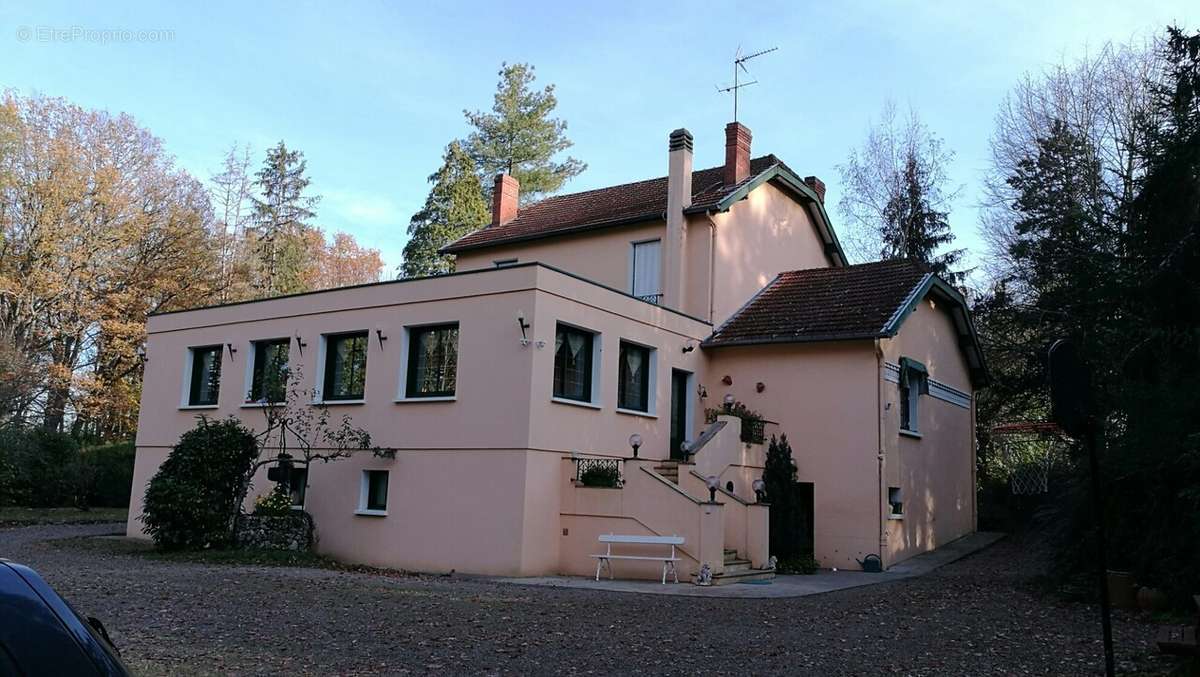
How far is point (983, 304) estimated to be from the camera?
2816 centimetres

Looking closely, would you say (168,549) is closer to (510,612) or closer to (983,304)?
(510,612)

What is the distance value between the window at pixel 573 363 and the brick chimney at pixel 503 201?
973 centimetres

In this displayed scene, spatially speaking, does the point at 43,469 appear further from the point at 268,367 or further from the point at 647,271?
the point at 647,271

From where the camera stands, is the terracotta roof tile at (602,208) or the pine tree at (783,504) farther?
the terracotta roof tile at (602,208)

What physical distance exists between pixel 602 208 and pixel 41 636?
22.1m

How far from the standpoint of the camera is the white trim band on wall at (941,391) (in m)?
18.8

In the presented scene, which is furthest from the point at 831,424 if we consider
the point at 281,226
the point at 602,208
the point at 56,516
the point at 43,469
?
the point at 281,226

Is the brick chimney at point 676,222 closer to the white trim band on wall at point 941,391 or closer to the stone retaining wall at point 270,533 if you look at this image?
the white trim band on wall at point 941,391

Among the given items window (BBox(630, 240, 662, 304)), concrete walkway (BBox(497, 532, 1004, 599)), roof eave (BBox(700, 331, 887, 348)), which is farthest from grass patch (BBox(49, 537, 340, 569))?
window (BBox(630, 240, 662, 304))

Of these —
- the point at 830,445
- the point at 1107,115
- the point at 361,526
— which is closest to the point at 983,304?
the point at 1107,115

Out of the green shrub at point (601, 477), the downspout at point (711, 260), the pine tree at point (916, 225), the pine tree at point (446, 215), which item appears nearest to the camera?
the green shrub at point (601, 477)

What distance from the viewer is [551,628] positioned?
948 centimetres

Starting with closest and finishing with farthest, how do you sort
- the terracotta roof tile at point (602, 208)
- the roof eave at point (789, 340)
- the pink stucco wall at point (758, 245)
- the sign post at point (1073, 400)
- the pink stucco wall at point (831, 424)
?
the sign post at point (1073, 400) → the roof eave at point (789, 340) → the pink stucco wall at point (831, 424) → the pink stucco wall at point (758, 245) → the terracotta roof tile at point (602, 208)

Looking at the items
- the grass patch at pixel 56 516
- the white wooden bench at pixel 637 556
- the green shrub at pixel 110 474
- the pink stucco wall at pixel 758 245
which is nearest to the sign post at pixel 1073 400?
the white wooden bench at pixel 637 556
